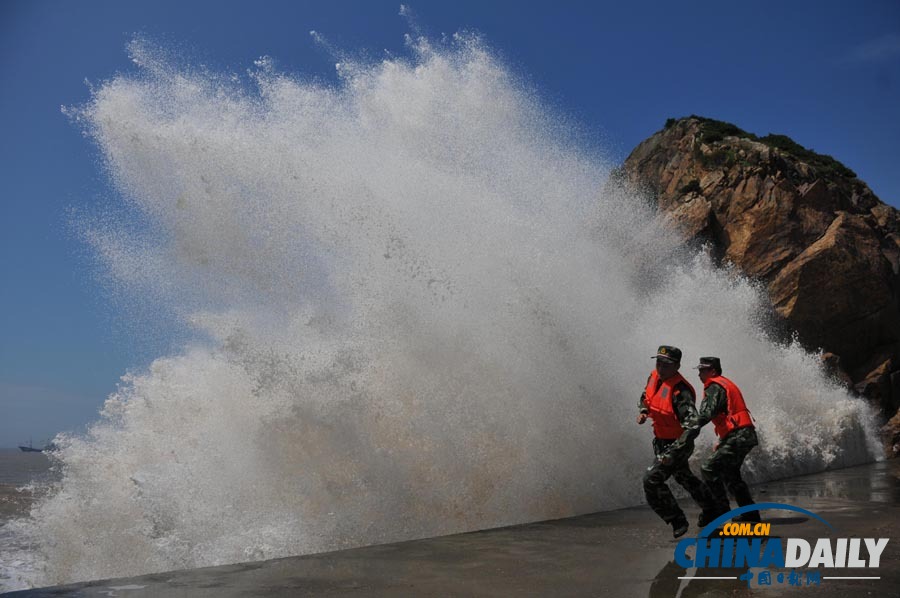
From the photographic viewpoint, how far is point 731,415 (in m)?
6.25

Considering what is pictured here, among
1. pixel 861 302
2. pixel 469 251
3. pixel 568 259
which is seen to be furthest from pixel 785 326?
pixel 469 251

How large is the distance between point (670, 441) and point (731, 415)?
79cm

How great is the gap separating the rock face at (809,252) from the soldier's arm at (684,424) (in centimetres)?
1393

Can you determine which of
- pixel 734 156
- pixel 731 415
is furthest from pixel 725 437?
pixel 734 156

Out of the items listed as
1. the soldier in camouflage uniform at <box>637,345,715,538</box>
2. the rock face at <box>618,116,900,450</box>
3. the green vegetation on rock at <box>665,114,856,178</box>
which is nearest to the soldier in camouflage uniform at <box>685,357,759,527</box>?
the soldier in camouflage uniform at <box>637,345,715,538</box>

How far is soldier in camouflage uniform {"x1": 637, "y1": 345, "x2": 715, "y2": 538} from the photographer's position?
571cm

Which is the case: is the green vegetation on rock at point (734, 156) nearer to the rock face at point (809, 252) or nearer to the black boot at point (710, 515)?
the rock face at point (809, 252)

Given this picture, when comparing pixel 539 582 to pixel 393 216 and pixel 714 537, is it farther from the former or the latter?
pixel 393 216

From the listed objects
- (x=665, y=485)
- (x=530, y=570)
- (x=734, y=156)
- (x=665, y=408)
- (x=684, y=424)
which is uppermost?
→ (x=734, y=156)

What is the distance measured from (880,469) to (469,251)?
386 inches

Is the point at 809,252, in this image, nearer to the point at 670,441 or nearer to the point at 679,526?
the point at 670,441

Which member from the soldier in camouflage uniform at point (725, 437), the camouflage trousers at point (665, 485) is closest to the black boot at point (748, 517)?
the soldier in camouflage uniform at point (725, 437)

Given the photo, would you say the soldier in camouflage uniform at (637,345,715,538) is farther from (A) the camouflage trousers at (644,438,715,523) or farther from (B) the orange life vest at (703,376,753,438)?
(B) the orange life vest at (703,376,753,438)

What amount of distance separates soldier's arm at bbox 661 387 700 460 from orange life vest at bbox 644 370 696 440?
4 centimetres
